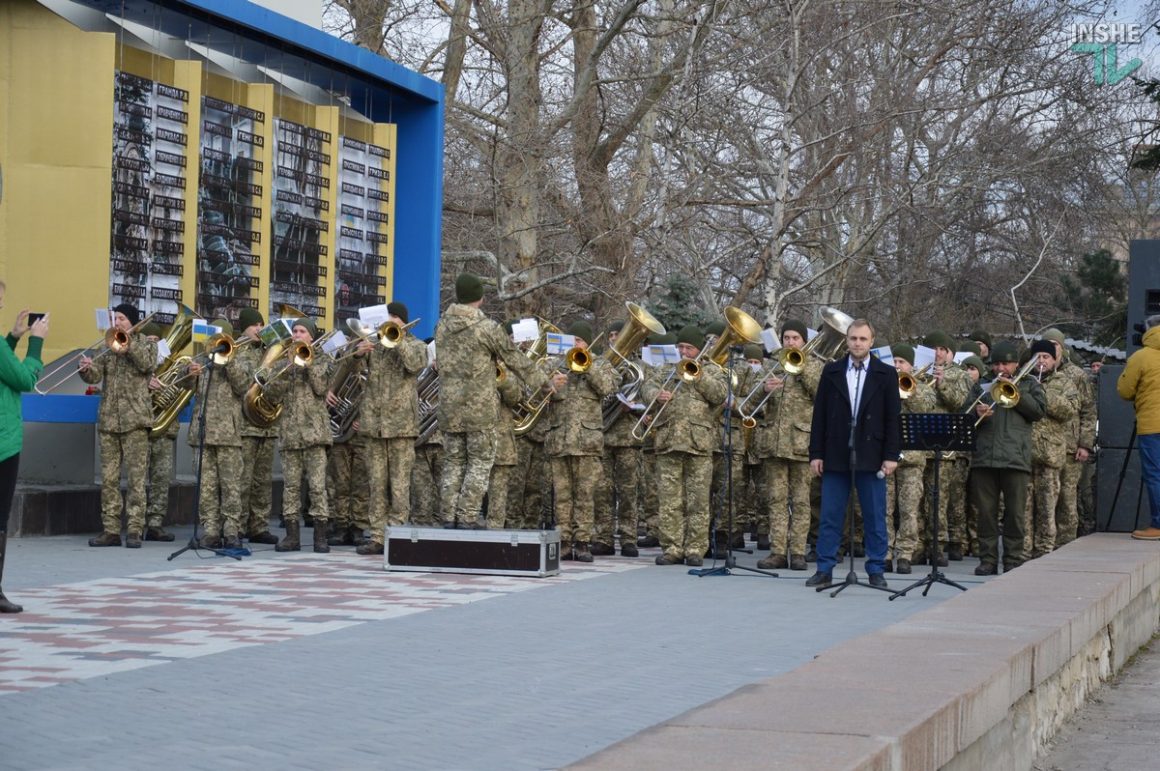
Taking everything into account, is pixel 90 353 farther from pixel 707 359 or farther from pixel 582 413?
pixel 707 359

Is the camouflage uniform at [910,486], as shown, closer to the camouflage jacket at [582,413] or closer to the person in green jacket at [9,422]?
the camouflage jacket at [582,413]

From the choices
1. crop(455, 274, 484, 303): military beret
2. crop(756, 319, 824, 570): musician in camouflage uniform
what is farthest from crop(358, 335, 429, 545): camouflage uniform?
crop(756, 319, 824, 570): musician in camouflage uniform

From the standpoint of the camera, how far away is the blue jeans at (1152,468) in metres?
13.8

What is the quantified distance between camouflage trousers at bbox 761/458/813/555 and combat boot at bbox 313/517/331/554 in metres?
3.90

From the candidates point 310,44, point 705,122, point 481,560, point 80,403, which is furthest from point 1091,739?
point 705,122

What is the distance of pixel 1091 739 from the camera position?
8.22m

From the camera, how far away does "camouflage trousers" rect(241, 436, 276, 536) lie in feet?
49.0

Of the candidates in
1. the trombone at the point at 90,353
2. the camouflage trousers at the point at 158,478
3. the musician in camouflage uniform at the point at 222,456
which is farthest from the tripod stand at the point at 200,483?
the trombone at the point at 90,353

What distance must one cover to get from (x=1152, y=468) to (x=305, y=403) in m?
7.25

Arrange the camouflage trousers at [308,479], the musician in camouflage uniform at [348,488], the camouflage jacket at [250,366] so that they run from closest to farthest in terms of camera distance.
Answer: the camouflage trousers at [308,479], the camouflage jacket at [250,366], the musician in camouflage uniform at [348,488]

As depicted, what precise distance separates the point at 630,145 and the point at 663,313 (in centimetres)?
782

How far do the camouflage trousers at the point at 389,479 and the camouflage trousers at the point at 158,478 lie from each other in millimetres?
2011

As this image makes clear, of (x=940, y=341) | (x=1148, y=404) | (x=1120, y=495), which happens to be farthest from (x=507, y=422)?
(x=1120, y=495)

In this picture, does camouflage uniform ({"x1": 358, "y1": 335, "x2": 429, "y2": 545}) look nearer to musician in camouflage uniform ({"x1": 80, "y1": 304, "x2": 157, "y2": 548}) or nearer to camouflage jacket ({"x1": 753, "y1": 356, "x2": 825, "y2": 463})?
musician in camouflage uniform ({"x1": 80, "y1": 304, "x2": 157, "y2": 548})
